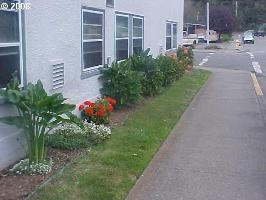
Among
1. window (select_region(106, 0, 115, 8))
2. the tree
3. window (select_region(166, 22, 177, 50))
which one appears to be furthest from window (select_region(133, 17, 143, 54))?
the tree

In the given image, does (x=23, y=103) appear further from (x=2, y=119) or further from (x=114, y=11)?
(x=114, y=11)

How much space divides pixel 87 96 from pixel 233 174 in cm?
392

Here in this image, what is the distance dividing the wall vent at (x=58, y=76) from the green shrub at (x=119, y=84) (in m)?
2.28

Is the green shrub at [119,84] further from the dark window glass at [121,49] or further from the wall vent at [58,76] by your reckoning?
the wall vent at [58,76]

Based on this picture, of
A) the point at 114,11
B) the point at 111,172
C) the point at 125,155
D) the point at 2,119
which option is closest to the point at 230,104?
the point at 114,11

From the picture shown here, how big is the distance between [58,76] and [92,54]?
2066 millimetres

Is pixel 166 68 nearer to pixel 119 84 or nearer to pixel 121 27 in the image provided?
pixel 121 27

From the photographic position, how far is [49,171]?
19.7 feet

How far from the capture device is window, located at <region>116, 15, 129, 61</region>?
38.1 feet

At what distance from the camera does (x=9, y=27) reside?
625cm

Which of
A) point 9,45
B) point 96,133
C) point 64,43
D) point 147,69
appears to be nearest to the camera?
point 9,45

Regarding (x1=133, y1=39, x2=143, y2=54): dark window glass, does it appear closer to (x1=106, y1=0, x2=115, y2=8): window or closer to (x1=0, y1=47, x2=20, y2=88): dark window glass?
(x1=106, y1=0, x2=115, y2=8): window

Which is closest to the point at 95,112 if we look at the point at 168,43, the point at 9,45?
the point at 9,45
